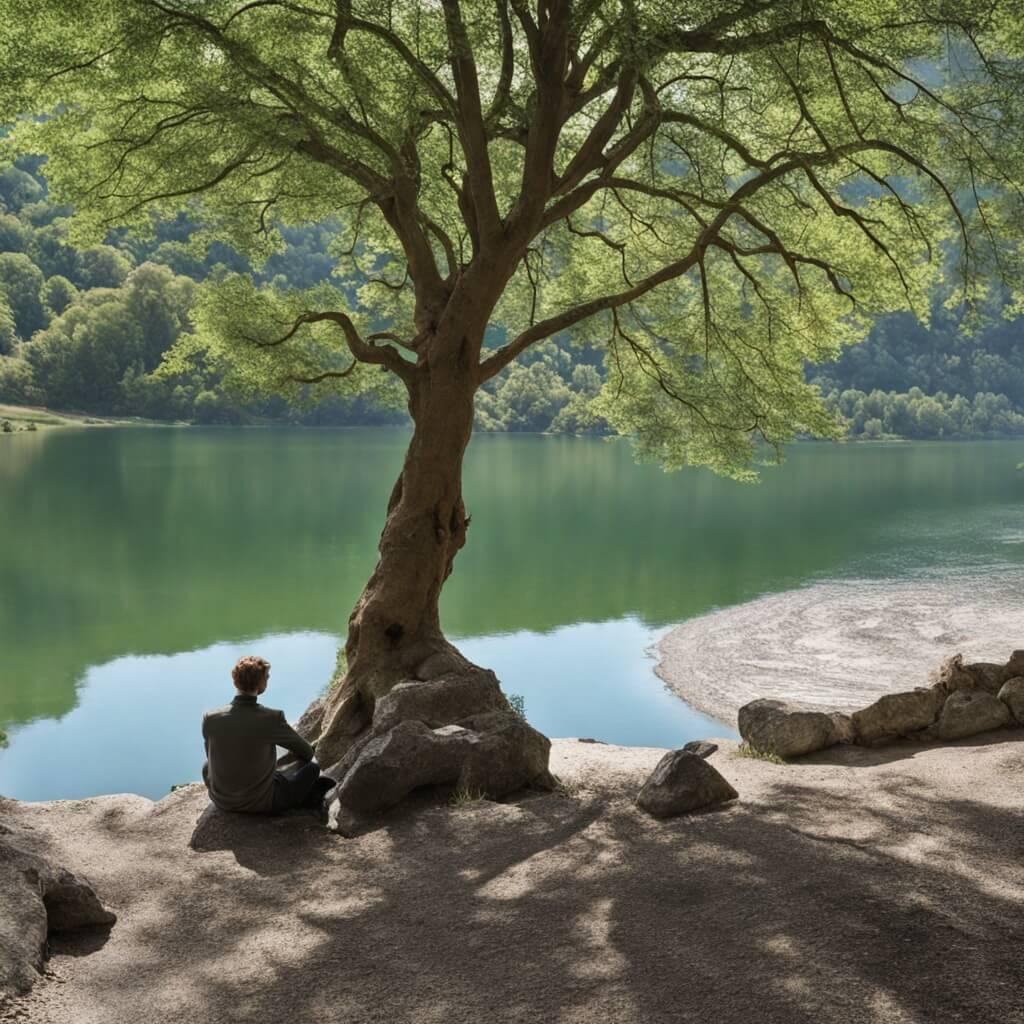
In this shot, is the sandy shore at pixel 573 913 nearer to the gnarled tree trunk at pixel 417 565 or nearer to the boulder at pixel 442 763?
the boulder at pixel 442 763

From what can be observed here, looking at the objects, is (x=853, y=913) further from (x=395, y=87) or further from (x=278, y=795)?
(x=395, y=87)

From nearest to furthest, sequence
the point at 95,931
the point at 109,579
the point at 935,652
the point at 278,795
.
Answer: the point at 95,931
the point at 278,795
the point at 935,652
the point at 109,579

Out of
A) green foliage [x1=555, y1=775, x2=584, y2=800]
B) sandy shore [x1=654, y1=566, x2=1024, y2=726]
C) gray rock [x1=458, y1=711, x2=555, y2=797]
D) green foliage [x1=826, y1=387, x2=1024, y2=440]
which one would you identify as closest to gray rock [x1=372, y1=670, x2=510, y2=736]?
gray rock [x1=458, y1=711, x2=555, y2=797]

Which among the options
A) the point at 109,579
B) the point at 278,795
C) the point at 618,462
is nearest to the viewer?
the point at 278,795

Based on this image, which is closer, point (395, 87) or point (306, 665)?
point (395, 87)

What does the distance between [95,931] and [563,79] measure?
317 inches

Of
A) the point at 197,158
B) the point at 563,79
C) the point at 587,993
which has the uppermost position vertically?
the point at 563,79

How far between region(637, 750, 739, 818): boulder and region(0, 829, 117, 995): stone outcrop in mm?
3203

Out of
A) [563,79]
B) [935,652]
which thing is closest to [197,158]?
[563,79]

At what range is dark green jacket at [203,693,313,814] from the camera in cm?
662

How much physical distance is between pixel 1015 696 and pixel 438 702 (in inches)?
199

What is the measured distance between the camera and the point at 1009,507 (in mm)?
45531

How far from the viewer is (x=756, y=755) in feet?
30.4

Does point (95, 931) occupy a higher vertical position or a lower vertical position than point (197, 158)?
lower
